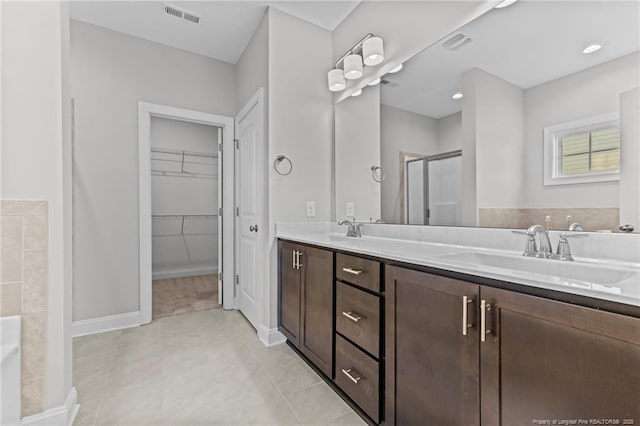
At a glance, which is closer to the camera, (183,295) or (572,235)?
(572,235)

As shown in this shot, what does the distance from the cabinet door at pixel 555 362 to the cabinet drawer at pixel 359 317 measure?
1.60 ft

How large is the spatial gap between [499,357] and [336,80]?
7.24 feet

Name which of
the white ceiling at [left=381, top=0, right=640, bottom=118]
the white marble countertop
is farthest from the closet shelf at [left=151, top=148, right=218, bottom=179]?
the white ceiling at [left=381, top=0, right=640, bottom=118]

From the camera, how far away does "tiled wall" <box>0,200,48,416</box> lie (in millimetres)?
1319

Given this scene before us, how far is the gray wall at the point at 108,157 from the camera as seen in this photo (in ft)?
8.32

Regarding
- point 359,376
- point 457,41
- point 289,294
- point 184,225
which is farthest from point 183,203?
point 457,41

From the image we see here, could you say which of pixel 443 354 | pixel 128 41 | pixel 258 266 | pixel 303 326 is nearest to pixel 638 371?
pixel 443 354

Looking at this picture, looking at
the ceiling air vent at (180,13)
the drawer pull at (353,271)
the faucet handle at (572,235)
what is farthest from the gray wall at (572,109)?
the ceiling air vent at (180,13)

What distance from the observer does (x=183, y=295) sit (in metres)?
3.70

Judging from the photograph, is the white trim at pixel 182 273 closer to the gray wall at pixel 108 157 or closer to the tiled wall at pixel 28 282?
the gray wall at pixel 108 157

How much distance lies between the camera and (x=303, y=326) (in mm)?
1940

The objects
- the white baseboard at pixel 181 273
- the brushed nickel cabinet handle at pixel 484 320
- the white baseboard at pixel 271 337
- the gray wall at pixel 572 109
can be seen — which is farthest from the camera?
the white baseboard at pixel 181 273

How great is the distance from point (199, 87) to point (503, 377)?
3383 mm

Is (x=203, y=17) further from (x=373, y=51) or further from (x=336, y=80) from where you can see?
(x=373, y=51)
